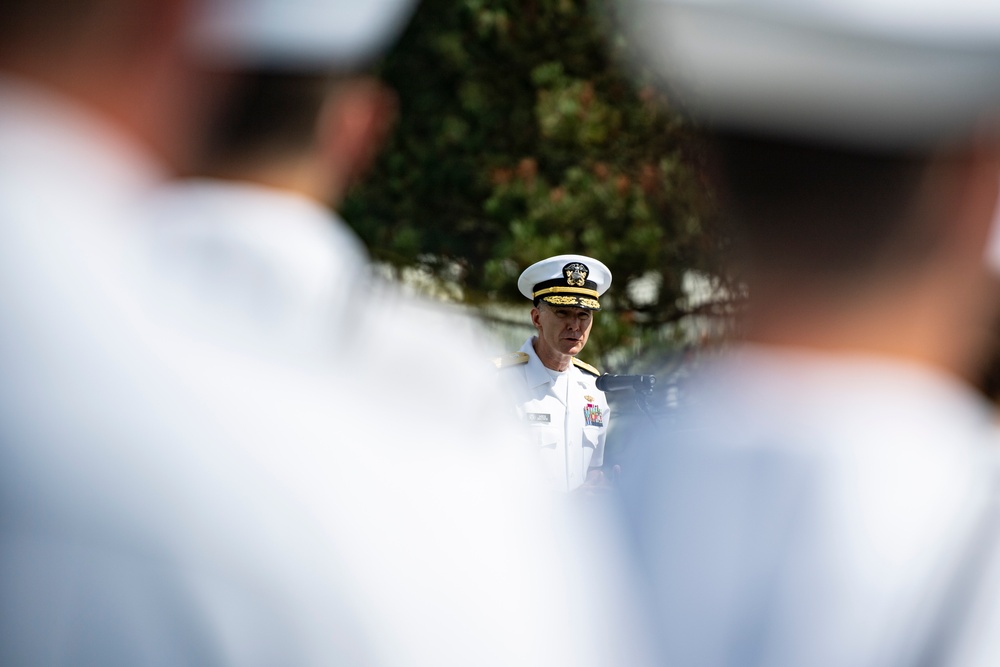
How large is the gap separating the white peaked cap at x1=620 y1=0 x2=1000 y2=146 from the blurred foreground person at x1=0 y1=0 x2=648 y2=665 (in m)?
0.39

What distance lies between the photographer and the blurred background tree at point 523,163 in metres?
6.56

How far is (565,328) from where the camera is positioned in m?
3.82

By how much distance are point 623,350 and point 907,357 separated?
546 cm

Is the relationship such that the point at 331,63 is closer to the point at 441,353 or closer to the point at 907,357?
the point at 441,353

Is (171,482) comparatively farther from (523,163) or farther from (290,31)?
(523,163)

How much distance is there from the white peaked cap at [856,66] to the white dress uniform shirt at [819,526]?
200 millimetres

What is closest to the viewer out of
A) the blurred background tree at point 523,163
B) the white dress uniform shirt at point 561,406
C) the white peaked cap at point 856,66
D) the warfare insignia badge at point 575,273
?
the white peaked cap at point 856,66

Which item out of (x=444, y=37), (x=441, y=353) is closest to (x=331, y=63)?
(x=441, y=353)

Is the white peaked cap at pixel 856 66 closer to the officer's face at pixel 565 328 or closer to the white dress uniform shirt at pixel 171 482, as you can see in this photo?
the white dress uniform shirt at pixel 171 482

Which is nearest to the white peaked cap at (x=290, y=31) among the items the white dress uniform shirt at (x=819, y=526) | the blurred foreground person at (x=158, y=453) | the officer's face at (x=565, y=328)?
the blurred foreground person at (x=158, y=453)

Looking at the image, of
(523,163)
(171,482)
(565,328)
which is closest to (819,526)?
(171,482)

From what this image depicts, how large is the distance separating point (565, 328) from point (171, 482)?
10.2 feet

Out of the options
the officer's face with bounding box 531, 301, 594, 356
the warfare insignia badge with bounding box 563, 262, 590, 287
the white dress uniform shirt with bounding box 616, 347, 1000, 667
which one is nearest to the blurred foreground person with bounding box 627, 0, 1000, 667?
the white dress uniform shirt with bounding box 616, 347, 1000, 667

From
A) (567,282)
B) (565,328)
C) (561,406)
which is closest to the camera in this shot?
(561,406)
